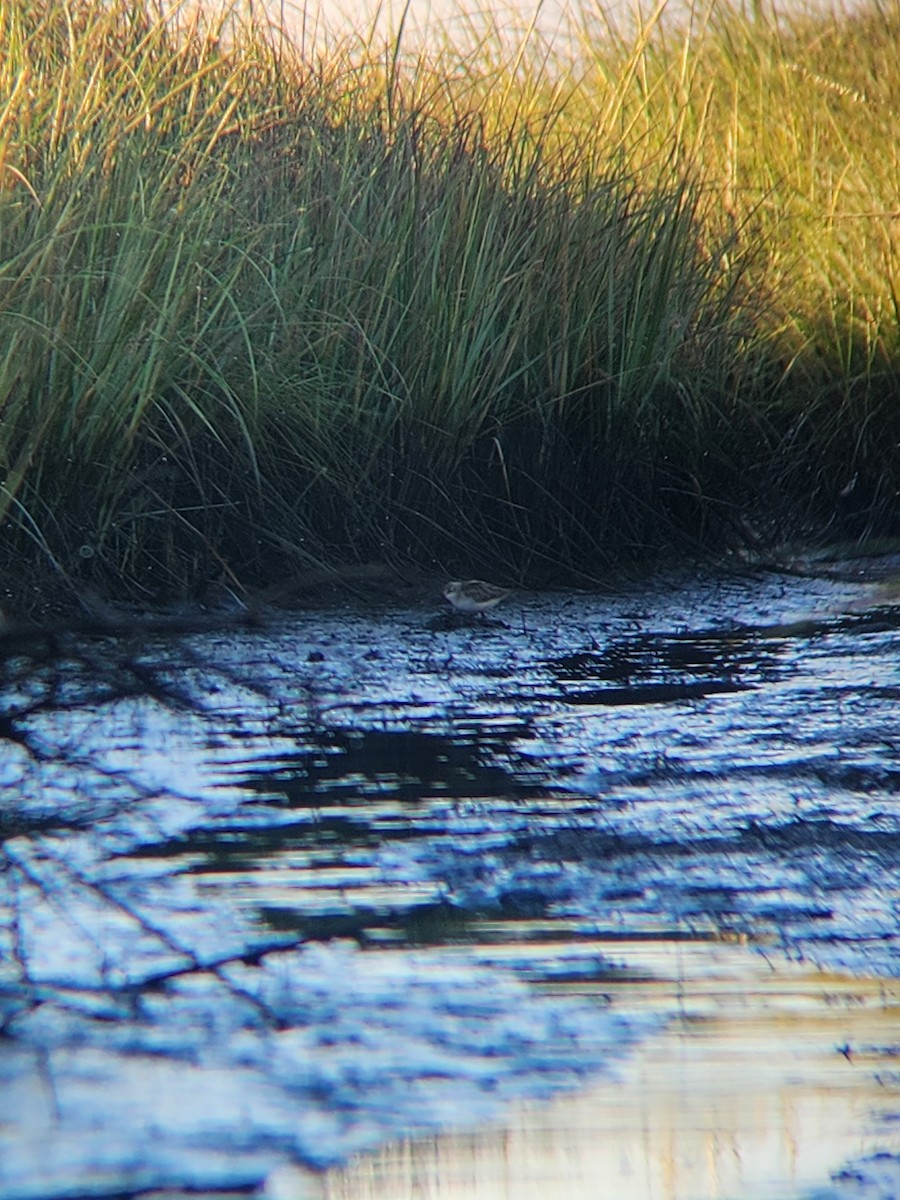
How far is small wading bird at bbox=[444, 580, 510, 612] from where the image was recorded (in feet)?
11.9

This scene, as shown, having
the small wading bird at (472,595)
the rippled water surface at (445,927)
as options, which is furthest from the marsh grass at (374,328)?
the rippled water surface at (445,927)

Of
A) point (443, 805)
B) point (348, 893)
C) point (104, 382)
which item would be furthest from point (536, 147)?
point (348, 893)

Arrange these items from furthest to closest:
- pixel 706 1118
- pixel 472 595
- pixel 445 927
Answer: pixel 472 595 < pixel 445 927 < pixel 706 1118

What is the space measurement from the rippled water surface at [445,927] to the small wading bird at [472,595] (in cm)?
54

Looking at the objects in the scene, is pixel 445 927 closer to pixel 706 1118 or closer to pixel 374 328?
pixel 706 1118

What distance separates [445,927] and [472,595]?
1.90 meters

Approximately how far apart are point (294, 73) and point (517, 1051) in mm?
3654

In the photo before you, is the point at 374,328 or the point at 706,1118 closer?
the point at 706,1118

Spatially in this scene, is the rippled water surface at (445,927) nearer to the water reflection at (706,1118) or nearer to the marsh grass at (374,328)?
the water reflection at (706,1118)

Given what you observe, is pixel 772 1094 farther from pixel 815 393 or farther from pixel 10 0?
pixel 815 393

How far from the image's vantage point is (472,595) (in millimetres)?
3645

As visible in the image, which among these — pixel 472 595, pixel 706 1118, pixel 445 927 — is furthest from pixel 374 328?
pixel 706 1118

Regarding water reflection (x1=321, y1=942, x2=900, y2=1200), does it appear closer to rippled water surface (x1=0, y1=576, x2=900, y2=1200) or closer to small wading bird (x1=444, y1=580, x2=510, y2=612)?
rippled water surface (x1=0, y1=576, x2=900, y2=1200)

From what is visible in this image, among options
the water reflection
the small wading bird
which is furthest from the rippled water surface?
the small wading bird
